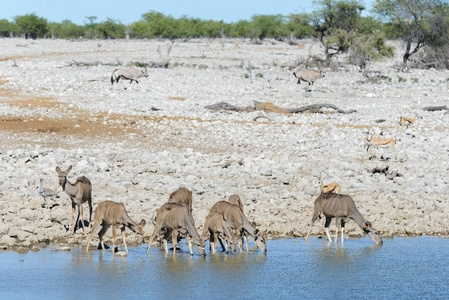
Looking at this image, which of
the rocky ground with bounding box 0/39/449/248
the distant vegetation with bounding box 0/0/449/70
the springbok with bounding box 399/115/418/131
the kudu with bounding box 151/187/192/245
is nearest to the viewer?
the kudu with bounding box 151/187/192/245

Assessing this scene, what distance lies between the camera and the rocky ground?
12343 millimetres

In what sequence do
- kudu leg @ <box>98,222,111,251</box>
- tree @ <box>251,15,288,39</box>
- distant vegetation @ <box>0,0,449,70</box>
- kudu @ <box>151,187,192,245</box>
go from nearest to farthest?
kudu leg @ <box>98,222,111,251</box> → kudu @ <box>151,187,192,245</box> → distant vegetation @ <box>0,0,449,70</box> → tree @ <box>251,15,288,39</box>

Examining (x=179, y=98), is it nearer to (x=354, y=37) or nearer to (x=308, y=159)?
(x=308, y=159)

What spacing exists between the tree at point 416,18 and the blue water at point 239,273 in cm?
3193

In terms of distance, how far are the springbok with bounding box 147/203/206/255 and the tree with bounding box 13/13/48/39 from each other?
7415 cm

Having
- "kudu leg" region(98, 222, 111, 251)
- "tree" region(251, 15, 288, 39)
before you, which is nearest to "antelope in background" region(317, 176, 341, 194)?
"kudu leg" region(98, 222, 111, 251)

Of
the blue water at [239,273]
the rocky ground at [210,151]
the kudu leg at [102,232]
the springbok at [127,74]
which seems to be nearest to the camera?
the blue water at [239,273]

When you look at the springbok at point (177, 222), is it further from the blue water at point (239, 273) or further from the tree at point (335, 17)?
the tree at point (335, 17)

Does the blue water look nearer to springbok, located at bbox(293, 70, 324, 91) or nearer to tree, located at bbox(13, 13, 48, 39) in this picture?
springbok, located at bbox(293, 70, 324, 91)

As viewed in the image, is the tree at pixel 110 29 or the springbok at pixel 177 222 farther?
the tree at pixel 110 29

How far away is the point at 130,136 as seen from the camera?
60.9 ft

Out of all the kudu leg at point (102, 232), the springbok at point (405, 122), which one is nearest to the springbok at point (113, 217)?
the kudu leg at point (102, 232)

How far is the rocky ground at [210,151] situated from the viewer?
1234cm

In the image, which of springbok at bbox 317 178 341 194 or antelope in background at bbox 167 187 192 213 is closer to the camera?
antelope in background at bbox 167 187 192 213
